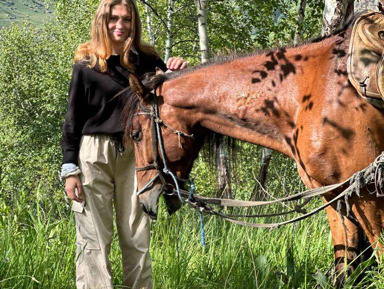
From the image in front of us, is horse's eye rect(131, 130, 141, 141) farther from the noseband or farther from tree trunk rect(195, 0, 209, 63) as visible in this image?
tree trunk rect(195, 0, 209, 63)

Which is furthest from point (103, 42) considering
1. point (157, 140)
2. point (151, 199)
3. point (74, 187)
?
point (151, 199)

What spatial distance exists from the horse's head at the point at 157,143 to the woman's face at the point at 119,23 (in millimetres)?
363

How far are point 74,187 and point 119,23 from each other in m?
1.14

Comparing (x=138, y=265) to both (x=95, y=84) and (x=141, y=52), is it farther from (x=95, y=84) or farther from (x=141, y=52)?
(x=141, y=52)

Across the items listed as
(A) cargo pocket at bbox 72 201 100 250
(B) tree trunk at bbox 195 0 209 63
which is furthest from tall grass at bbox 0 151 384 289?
(B) tree trunk at bbox 195 0 209 63

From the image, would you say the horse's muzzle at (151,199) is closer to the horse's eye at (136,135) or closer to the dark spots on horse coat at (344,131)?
the horse's eye at (136,135)

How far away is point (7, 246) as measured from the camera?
11.4 ft

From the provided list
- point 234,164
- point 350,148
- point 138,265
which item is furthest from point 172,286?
point 350,148

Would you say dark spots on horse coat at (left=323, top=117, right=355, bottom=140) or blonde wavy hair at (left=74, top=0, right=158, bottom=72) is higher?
blonde wavy hair at (left=74, top=0, right=158, bottom=72)

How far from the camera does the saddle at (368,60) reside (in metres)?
2.76

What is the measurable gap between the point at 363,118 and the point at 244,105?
0.77m

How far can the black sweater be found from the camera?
11.1 ft

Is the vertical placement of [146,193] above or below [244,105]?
below

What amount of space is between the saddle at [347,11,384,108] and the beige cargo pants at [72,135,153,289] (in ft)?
5.13
